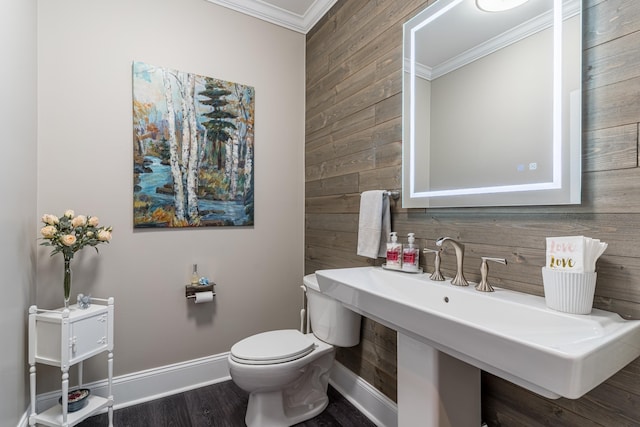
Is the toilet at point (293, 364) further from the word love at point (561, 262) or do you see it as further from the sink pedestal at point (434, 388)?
the word love at point (561, 262)

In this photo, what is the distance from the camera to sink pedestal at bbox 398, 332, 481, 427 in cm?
111

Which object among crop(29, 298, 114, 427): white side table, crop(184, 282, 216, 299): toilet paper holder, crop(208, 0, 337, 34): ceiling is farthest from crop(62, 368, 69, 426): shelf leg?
crop(208, 0, 337, 34): ceiling

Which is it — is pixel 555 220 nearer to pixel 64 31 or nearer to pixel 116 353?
pixel 116 353

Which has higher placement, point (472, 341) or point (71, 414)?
point (472, 341)

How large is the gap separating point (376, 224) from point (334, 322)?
635mm

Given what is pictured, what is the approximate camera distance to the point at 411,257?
151 centimetres

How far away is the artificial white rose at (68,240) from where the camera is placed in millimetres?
1539

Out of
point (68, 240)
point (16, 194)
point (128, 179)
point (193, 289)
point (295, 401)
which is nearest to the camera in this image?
point (16, 194)

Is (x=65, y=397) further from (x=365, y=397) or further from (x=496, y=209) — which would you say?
(x=496, y=209)

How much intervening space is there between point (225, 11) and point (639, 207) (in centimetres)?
252

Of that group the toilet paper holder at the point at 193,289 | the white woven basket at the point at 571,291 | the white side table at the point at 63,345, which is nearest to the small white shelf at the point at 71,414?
the white side table at the point at 63,345

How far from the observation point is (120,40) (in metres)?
1.93

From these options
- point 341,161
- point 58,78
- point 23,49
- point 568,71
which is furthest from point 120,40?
point 568,71

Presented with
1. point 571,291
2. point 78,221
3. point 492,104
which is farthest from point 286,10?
point 571,291
